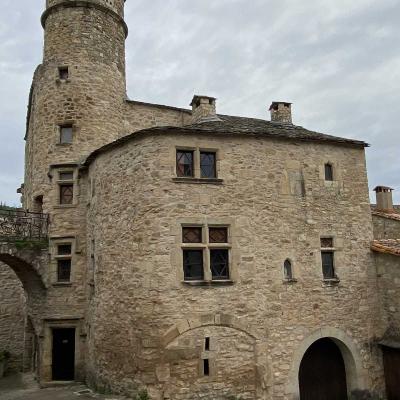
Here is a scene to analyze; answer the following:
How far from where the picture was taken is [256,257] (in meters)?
11.5

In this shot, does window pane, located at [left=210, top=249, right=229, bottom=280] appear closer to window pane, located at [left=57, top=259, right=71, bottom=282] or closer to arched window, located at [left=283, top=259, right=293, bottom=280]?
arched window, located at [left=283, top=259, right=293, bottom=280]

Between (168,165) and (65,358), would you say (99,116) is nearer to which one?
(168,165)

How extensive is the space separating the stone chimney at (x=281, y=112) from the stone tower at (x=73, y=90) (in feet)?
19.6

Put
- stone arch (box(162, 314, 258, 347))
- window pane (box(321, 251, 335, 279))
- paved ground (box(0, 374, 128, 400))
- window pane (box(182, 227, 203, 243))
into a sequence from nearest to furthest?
stone arch (box(162, 314, 258, 347)) → window pane (box(182, 227, 203, 243)) → paved ground (box(0, 374, 128, 400)) → window pane (box(321, 251, 335, 279))

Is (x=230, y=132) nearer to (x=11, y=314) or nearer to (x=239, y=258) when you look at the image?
(x=239, y=258)

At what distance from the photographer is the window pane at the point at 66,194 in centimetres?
1448

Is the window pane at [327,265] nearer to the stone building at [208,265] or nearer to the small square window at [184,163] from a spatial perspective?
the stone building at [208,265]

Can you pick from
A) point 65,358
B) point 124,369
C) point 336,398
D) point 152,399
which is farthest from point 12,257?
point 336,398

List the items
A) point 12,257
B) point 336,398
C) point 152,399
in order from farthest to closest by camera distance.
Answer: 1. point 12,257
2. point 336,398
3. point 152,399

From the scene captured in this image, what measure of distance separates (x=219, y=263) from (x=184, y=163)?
2.93m

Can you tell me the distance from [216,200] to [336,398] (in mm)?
6963

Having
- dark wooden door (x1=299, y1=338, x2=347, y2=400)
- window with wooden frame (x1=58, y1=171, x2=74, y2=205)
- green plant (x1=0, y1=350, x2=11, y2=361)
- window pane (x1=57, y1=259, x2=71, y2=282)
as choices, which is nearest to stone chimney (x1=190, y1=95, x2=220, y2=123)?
window with wooden frame (x1=58, y1=171, x2=74, y2=205)

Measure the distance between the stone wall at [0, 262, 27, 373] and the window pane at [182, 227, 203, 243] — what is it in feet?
34.1

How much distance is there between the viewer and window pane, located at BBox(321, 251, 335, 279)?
1246 centimetres
